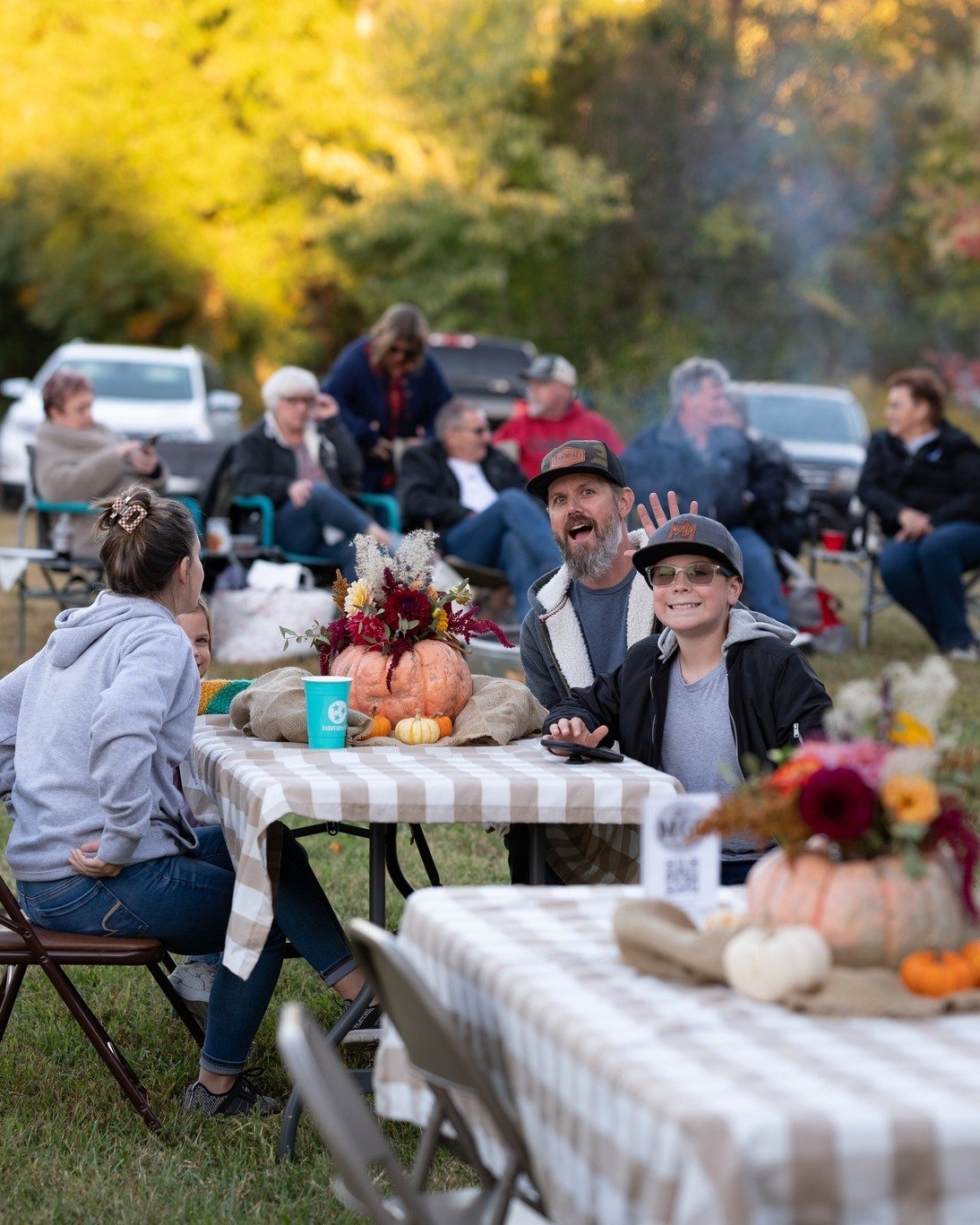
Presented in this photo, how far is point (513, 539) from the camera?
29.8 ft

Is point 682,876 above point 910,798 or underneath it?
underneath

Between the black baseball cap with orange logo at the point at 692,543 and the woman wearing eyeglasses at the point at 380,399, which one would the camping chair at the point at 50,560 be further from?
the black baseball cap with orange logo at the point at 692,543

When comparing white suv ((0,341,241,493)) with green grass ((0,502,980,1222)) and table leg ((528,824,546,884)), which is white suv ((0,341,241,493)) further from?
table leg ((528,824,546,884))

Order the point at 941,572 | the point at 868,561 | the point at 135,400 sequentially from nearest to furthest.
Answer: the point at 941,572
the point at 868,561
the point at 135,400

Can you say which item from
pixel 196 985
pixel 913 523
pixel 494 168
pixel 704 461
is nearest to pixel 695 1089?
pixel 196 985

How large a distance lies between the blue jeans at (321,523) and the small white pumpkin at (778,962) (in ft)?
24.2

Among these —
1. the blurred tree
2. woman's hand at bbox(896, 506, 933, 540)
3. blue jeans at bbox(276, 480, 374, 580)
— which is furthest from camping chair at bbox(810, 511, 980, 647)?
the blurred tree

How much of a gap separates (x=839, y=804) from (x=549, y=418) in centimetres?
826

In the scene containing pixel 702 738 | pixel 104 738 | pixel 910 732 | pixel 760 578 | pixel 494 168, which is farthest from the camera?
pixel 494 168

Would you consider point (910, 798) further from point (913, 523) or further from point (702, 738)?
point (913, 523)

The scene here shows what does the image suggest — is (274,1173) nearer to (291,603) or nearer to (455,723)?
(455,723)

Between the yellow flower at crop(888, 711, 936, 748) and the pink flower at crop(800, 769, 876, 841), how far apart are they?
0.35ft

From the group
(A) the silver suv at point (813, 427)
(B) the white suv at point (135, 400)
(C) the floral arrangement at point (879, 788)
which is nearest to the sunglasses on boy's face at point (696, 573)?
(C) the floral arrangement at point (879, 788)

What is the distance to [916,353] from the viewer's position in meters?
29.4
